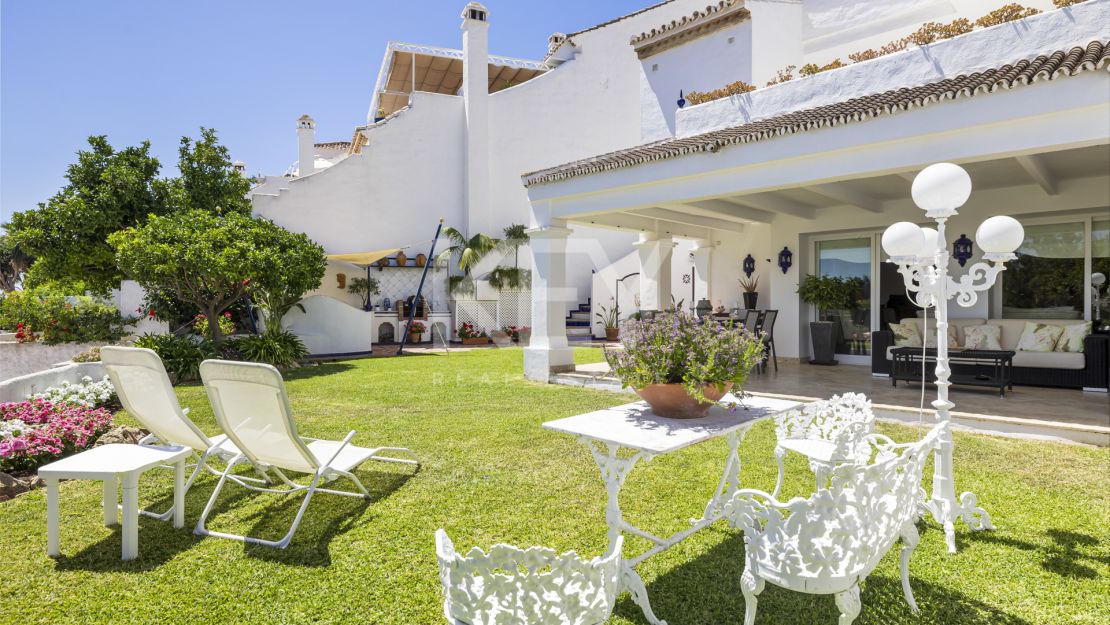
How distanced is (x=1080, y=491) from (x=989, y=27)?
6.27m

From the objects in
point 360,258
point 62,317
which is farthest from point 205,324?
point 360,258

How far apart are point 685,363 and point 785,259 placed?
9.94 m

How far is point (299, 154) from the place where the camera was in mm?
22266

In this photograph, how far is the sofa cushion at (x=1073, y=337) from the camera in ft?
27.2

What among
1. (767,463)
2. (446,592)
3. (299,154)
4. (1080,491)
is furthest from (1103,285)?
(299,154)

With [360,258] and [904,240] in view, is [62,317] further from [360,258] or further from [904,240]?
[904,240]

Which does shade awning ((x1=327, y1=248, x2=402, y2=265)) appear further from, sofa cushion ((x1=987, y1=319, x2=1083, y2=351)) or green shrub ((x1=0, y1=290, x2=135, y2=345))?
sofa cushion ((x1=987, y1=319, x2=1083, y2=351))

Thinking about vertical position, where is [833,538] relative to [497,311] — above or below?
below

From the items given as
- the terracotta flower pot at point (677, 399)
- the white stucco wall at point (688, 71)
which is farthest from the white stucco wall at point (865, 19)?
the terracotta flower pot at point (677, 399)

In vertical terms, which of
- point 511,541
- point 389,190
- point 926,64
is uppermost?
point 389,190

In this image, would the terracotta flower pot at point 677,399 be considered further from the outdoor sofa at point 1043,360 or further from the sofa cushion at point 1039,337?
the sofa cushion at point 1039,337

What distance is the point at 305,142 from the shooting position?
22.2 meters

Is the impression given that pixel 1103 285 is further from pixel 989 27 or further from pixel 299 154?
pixel 299 154

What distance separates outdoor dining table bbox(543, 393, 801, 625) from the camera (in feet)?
8.61
